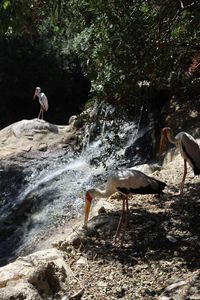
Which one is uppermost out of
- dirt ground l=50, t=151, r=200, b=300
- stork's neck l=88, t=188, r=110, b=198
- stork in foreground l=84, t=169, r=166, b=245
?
stork in foreground l=84, t=169, r=166, b=245

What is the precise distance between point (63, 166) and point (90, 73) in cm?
626

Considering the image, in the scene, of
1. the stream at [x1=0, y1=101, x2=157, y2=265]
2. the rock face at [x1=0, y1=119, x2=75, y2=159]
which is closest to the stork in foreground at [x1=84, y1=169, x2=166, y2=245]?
the stream at [x1=0, y1=101, x2=157, y2=265]

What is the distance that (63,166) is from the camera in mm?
13156

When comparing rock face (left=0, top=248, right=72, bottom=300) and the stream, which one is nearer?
rock face (left=0, top=248, right=72, bottom=300)

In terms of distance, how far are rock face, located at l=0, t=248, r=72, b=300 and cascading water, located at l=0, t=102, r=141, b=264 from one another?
2995 mm

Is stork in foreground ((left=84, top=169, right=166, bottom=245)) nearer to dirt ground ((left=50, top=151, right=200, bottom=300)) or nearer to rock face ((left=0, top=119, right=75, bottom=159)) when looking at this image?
dirt ground ((left=50, top=151, right=200, bottom=300))

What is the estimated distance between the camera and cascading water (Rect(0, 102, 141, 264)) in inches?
384

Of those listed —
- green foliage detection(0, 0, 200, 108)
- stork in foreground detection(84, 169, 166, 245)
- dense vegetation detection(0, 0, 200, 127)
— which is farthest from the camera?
stork in foreground detection(84, 169, 166, 245)

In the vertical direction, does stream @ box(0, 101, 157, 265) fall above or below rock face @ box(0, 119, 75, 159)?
below

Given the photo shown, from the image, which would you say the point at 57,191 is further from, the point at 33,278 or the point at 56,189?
the point at 33,278

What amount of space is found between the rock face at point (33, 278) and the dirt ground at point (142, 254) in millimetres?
120

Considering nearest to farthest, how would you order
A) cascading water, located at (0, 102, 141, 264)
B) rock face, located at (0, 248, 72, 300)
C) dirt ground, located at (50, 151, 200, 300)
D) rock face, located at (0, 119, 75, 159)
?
rock face, located at (0, 248, 72, 300)
dirt ground, located at (50, 151, 200, 300)
cascading water, located at (0, 102, 141, 264)
rock face, located at (0, 119, 75, 159)

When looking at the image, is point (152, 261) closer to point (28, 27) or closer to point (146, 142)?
point (28, 27)

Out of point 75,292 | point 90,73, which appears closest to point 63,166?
point 90,73
